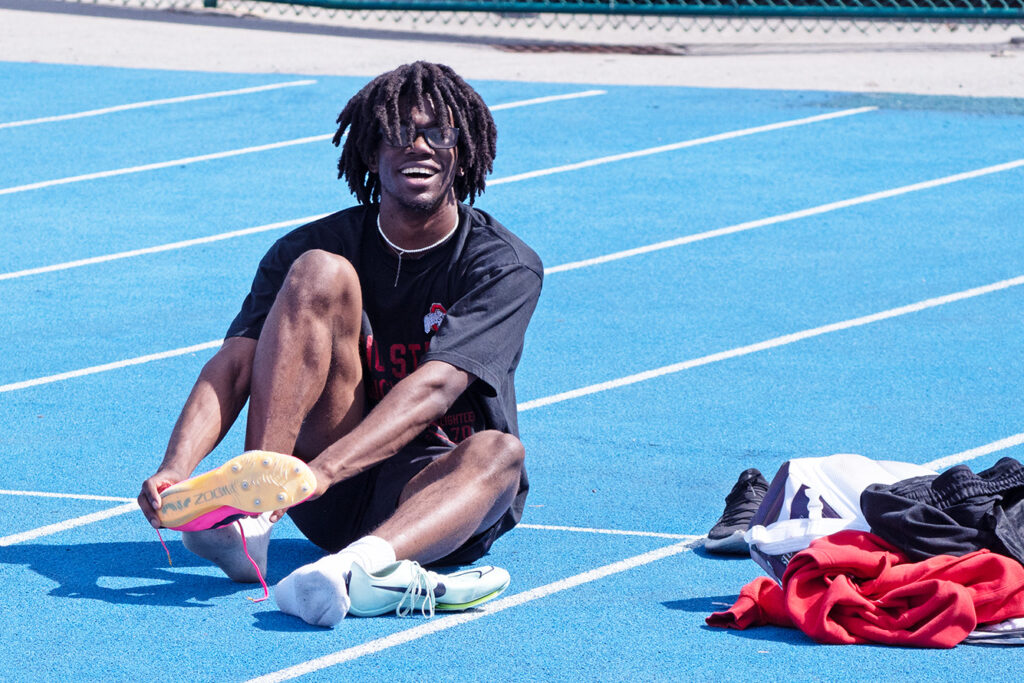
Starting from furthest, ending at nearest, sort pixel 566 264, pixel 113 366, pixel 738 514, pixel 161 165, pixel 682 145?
1. pixel 682 145
2. pixel 161 165
3. pixel 566 264
4. pixel 113 366
5. pixel 738 514

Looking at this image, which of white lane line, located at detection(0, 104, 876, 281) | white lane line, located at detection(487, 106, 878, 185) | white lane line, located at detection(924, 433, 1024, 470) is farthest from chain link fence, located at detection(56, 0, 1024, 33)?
white lane line, located at detection(924, 433, 1024, 470)

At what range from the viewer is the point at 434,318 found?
15.3ft

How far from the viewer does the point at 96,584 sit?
4.59 m

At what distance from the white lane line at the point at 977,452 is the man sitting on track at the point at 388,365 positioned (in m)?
1.76

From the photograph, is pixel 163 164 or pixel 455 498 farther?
pixel 163 164

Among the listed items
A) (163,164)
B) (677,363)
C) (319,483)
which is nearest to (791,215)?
(677,363)

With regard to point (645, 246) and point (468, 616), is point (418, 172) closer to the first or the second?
point (468, 616)

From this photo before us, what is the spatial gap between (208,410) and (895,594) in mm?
1915

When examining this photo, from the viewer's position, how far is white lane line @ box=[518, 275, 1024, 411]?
22.0ft

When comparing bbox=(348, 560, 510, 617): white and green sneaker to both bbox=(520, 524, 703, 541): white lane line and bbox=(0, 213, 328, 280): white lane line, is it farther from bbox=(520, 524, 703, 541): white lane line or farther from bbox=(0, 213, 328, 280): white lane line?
bbox=(0, 213, 328, 280): white lane line

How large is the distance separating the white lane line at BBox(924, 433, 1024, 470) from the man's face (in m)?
2.11

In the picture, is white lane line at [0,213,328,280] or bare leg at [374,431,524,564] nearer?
bare leg at [374,431,524,564]

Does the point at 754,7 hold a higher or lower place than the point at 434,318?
higher

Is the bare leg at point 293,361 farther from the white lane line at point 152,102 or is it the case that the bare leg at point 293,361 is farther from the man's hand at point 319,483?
the white lane line at point 152,102
